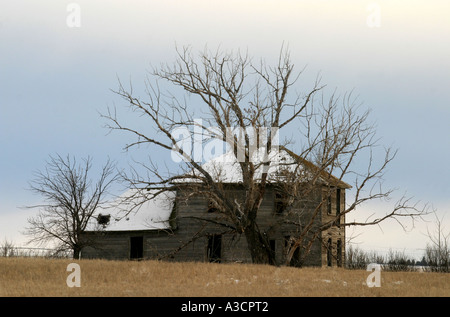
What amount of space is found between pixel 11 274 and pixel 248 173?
11623mm

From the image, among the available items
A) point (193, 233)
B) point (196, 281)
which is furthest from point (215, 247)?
point (196, 281)

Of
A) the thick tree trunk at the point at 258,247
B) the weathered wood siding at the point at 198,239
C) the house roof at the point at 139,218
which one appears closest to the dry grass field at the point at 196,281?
the thick tree trunk at the point at 258,247

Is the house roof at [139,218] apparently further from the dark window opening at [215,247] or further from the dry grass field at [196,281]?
the dry grass field at [196,281]

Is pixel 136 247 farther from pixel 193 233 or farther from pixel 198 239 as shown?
pixel 198 239

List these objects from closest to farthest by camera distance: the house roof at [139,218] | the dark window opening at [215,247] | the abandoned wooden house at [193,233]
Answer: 1. the abandoned wooden house at [193,233]
2. the dark window opening at [215,247]
3. the house roof at [139,218]

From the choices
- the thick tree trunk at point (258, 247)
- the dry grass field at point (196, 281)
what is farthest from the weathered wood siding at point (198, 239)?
the dry grass field at point (196, 281)

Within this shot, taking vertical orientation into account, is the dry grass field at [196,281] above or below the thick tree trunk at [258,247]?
below

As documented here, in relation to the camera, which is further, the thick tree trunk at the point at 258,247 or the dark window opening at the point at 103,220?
the dark window opening at the point at 103,220

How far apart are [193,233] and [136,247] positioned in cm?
490

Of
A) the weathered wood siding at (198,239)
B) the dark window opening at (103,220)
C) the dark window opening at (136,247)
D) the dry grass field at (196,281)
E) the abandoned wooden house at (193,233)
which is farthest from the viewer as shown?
the dark window opening at (103,220)

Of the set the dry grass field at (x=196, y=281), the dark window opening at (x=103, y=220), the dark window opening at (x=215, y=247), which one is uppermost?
the dark window opening at (x=103, y=220)

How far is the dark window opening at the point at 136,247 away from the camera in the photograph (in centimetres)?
4472

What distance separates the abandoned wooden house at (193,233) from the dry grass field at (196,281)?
14.2m
